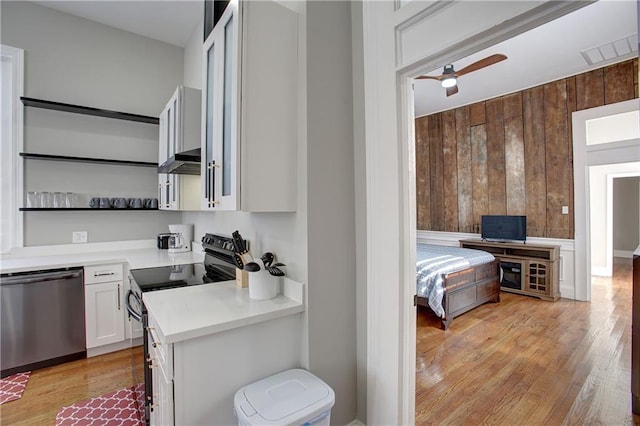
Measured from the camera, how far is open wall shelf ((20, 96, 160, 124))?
110 inches

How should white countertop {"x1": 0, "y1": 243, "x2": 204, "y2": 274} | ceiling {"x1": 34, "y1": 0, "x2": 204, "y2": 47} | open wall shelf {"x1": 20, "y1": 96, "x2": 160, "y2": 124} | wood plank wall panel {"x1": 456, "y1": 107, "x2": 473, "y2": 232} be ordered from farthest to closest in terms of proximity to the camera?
1. wood plank wall panel {"x1": 456, "y1": 107, "x2": 473, "y2": 232}
2. ceiling {"x1": 34, "y1": 0, "x2": 204, "y2": 47}
3. open wall shelf {"x1": 20, "y1": 96, "x2": 160, "y2": 124}
4. white countertop {"x1": 0, "y1": 243, "x2": 204, "y2": 274}

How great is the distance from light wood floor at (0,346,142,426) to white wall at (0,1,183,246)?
4.08 ft

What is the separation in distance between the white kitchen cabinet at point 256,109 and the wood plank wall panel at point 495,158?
4.75 meters

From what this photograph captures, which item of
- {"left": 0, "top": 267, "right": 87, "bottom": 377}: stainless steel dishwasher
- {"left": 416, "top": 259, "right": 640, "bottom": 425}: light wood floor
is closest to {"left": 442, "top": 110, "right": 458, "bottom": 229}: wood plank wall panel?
{"left": 416, "top": 259, "right": 640, "bottom": 425}: light wood floor

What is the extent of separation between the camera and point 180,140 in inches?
102

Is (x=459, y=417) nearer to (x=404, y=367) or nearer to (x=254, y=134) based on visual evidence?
(x=404, y=367)

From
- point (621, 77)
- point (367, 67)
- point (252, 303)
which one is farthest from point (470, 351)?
point (621, 77)

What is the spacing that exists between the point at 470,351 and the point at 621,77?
4.12 meters

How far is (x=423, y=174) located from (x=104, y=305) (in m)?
5.72

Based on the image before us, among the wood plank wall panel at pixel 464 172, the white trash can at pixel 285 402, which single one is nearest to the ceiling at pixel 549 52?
the wood plank wall panel at pixel 464 172

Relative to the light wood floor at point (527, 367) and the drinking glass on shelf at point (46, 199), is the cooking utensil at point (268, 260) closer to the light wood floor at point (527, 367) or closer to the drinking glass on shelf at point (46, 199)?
the light wood floor at point (527, 367)

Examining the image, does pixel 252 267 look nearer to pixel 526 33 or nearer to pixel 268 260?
pixel 268 260

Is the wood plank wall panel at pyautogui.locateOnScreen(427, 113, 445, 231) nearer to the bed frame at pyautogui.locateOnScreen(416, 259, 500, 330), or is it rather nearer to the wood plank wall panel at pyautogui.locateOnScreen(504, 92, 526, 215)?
the wood plank wall panel at pyautogui.locateOnScreen(504, 92, 526, 215)

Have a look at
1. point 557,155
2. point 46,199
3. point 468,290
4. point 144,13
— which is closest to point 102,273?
point 46,199
